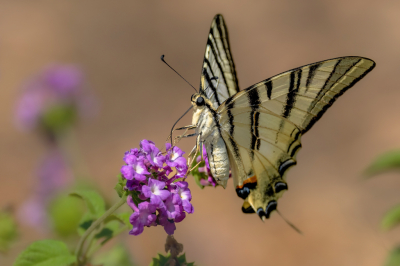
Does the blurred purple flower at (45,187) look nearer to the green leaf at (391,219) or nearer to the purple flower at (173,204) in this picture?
the purple flower at (173,204)

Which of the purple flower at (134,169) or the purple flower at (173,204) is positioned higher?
the purple flower at (134,169)

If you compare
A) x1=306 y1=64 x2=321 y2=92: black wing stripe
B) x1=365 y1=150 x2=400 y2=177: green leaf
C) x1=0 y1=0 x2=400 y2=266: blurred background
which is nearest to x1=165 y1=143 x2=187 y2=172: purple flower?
x1=306 y1=64 x2=321 y2=92: black wing stripe

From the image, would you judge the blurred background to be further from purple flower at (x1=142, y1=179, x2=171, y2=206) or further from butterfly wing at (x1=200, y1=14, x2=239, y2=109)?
purple flower at (x1=142, y1=179, x2=171, y2=206)

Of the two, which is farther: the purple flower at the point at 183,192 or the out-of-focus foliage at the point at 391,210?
the out-of-focus foliage at the point at 391,210

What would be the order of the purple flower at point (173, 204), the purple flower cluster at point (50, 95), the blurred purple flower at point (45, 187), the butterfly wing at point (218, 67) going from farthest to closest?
the purple flower cluster at point (50, 95)
the blurred purple flower at point (45, 187)
the butterfly wing at point (218, 67)
the purple flower at point (173, 204)

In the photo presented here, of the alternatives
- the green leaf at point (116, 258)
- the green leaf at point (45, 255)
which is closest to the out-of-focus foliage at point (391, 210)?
the green leaf at point (116, 258)

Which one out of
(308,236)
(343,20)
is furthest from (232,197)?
(343,20)

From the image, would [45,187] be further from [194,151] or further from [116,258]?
[194,151]

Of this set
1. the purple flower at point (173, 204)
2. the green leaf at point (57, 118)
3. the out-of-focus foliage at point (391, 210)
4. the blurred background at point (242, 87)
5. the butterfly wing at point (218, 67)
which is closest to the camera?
the purple flower at point (173, 204)
